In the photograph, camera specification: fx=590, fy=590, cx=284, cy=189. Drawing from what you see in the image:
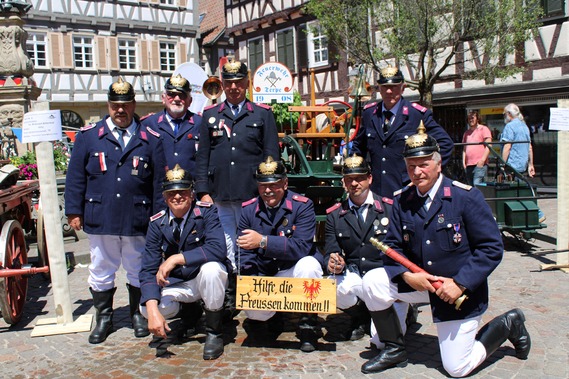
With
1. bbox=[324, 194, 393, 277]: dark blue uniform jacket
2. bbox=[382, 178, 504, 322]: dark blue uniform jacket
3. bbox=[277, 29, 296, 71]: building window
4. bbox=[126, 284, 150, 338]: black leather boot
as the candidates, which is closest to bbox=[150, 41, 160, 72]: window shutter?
bbox=[277, 29, 296, 71]: building window

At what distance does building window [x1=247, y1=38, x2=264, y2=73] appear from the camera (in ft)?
73.2

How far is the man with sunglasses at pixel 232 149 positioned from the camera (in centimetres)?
503

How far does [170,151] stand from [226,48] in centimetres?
2688

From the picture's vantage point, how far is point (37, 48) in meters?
25.0

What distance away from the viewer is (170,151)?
5.29m

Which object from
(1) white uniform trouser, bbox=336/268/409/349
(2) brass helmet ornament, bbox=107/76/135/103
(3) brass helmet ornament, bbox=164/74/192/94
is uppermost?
(3) brass helmet ornament, bbox=164/74/192/94

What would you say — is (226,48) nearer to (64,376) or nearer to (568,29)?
(568,29)

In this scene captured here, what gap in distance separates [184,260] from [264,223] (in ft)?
2.17

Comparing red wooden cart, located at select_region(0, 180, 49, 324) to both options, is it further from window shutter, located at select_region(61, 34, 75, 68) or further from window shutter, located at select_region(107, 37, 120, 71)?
window shutter, located at select_region(107, 37, 120, 71)

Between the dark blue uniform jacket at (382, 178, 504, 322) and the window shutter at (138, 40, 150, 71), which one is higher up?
the window shutter at (138, 40, 150, 71)

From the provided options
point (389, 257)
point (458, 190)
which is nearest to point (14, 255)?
point (389, 257)

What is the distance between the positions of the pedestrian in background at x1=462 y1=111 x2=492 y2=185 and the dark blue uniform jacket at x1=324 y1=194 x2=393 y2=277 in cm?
491

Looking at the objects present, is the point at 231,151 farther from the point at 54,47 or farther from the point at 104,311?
the point at 54,47

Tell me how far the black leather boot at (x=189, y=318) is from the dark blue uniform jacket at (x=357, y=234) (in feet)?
3.71
